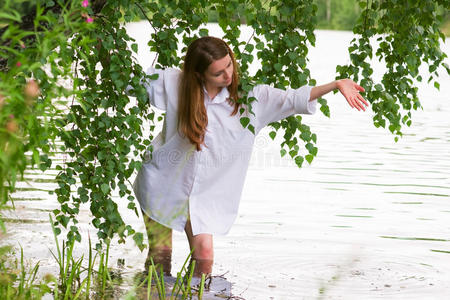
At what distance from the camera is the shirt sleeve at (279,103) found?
4.52m

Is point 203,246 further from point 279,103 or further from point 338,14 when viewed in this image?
point 338,14

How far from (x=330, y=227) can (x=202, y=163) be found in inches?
93.2

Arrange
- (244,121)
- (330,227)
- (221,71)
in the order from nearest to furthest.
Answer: (244,121) → (221,71) → (330,227)

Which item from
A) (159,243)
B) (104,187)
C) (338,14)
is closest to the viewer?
(104,187)

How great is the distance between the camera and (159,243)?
5.29 meters

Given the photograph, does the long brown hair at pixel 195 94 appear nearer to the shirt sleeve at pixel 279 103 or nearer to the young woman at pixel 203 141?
the young woman at pixel 203 141

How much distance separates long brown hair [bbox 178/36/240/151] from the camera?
455 cm

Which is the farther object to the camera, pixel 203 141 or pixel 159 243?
pixel 159 243

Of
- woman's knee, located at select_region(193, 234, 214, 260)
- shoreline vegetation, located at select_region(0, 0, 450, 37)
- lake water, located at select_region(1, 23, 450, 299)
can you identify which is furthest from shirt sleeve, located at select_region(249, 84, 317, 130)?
shoreline vegetation, located at select_region(0, 0, 450, 37)

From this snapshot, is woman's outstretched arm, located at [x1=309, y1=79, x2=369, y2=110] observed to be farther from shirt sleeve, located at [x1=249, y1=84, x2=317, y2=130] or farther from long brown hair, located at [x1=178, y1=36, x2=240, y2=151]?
long brown hair, located at [x1=178, y1=36, x2=240, y2=151]

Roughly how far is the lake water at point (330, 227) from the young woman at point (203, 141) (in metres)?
0.48

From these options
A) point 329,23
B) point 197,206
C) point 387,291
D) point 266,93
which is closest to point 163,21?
point 266,93

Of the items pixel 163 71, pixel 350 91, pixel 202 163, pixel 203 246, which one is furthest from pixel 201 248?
pixel 350 91

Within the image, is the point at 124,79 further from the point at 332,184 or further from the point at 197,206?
the point at 332,184
